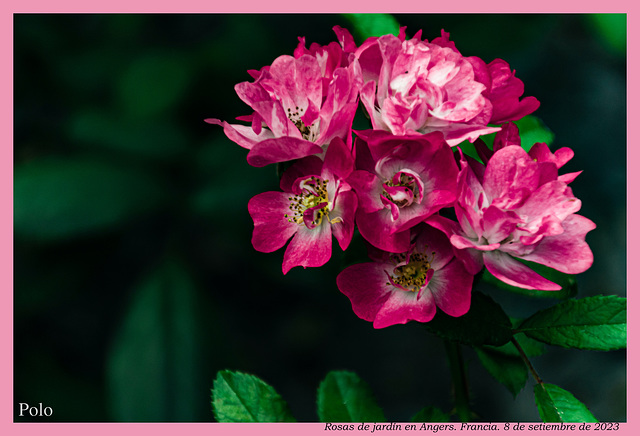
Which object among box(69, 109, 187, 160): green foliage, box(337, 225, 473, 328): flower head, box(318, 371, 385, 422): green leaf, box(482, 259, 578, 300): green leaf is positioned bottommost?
box(318, 371, 385, 422): green leaf

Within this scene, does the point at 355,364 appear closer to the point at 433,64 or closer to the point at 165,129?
the point at 165,129

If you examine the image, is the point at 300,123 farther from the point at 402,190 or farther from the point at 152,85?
the point at 152,85

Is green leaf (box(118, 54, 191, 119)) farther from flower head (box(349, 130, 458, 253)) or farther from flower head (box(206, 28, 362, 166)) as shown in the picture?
flower head (box(349, 130, 458, 253))

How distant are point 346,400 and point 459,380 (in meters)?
0.18

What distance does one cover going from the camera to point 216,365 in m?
1.30

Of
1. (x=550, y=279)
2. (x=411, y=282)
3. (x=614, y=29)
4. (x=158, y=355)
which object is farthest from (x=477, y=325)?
(x=614, y=29)

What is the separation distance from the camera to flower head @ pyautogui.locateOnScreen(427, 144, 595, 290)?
0.53 meters

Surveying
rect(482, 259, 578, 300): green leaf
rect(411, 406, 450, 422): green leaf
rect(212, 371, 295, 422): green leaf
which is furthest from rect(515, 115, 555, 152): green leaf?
rect(212, 371, 295, 422): green leaf

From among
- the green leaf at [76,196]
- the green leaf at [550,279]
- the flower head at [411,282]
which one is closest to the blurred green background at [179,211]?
the green leaf at [76,196]

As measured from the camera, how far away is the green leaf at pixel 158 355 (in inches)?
43.7

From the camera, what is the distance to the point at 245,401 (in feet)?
2.48

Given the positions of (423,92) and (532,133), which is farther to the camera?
(532,133)

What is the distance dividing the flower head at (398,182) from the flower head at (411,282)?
36 millimetres

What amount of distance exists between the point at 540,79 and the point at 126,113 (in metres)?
1.08
